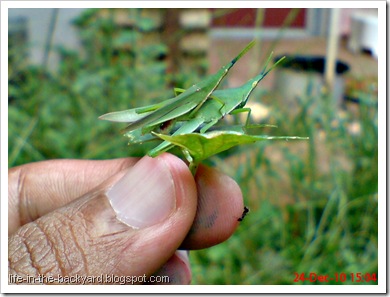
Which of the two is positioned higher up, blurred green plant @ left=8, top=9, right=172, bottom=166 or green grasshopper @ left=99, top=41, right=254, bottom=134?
green grasshopper @ left=99, top=41, right=254, bottom=134

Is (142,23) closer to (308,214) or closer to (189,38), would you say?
(189,38)

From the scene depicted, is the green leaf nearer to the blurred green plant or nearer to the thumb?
the thumb

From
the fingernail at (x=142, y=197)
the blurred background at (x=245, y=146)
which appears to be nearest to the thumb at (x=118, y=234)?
the fingernail at (x=142, y=197)

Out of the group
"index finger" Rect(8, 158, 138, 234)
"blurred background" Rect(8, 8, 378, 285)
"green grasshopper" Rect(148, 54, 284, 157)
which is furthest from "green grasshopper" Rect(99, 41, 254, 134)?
"blurred background" Rect(8, 8, 378, 285)

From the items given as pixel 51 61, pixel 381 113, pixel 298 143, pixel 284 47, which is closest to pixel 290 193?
pixel 298 143
